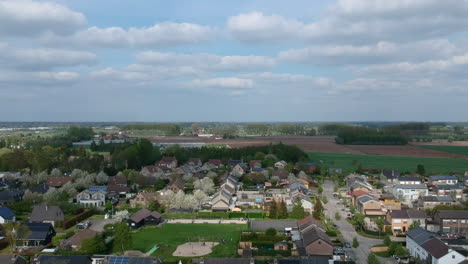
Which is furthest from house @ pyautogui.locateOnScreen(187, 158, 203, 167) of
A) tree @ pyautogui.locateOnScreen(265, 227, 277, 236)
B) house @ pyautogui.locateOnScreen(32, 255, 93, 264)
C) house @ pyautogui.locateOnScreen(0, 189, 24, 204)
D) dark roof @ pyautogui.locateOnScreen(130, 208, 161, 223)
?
house @ pyautogui.locateOnScreen(32, 255, 93, 264)

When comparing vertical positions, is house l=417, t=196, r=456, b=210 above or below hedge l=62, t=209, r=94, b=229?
above

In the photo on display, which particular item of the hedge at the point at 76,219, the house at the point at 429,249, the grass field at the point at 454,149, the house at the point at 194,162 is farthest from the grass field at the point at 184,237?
the grass field at the point at 454,149

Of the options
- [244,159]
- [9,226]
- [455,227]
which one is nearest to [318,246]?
[455,227]

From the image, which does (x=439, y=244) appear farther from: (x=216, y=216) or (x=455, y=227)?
(x=216, y=216)

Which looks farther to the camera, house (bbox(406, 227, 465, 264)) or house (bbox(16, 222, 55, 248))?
house (bbox(16, 222, 55, 248))

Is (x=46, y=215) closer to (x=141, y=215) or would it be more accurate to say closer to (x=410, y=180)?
(x=141, y=215)

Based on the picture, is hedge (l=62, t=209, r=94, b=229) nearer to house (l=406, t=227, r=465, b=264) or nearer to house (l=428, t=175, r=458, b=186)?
house (l=406, t=227, r=465, b=264)

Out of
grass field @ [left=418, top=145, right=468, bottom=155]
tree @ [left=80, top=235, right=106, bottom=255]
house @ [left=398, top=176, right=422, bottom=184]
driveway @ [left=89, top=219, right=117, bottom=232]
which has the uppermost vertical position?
grass field @ [left=418, top=145, right=468, bottom=155]

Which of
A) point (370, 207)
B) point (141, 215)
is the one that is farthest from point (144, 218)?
point (370, 207)

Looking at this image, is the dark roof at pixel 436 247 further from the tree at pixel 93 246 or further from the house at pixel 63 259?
the tree at pixel 93 246
